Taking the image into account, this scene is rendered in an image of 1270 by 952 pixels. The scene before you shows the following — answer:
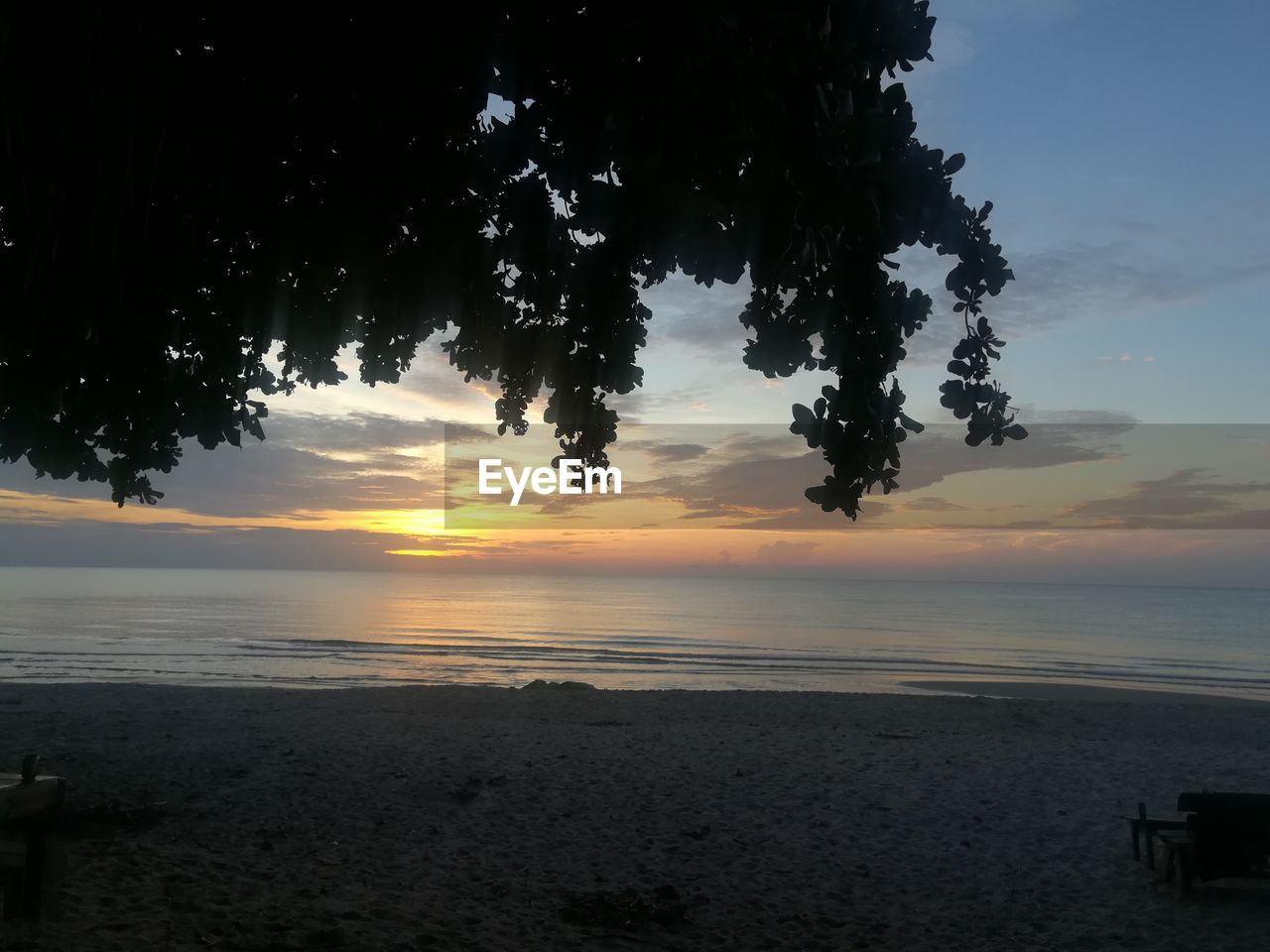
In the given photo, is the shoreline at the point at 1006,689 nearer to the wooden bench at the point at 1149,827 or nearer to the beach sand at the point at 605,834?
the beach sand at the point at 605,834

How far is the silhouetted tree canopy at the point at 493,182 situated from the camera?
3570 millimetres

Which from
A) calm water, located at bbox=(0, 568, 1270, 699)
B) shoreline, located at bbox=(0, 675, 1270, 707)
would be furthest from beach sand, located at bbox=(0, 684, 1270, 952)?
calm water, located at bbox=(0, 568, 1270, 699)

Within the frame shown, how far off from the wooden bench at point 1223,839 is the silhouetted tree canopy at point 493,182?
4.67 metres

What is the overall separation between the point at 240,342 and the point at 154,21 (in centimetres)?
354

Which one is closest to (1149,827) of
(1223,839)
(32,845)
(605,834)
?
(1223,839)

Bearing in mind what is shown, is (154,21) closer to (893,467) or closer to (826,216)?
(826,216)

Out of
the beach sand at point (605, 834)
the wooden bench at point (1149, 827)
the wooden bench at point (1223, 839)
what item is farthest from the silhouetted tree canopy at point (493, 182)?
the wooden bench at point (1149, 827)

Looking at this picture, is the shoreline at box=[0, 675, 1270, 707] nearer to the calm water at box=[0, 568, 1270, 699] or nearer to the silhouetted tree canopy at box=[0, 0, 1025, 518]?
the calm water at box=[0, 568, 1270, 699]

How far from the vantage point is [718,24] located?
3.39 metres

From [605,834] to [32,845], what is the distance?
15.7 feet

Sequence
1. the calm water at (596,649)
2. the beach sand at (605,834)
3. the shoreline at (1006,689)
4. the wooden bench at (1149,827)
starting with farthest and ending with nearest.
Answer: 1. the calm water at (596,649)
2. the shoreline at (1006,689)
3. the wooden bench at (1149,827)
4. the beach sand at (605,834)

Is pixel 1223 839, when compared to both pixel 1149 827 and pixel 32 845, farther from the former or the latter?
pixel 32 845

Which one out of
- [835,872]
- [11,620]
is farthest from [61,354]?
[11,620]

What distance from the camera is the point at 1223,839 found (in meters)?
6.83
